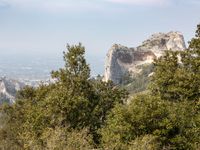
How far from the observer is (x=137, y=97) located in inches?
1559

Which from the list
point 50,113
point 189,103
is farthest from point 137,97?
point 50,113

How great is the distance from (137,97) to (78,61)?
1244 cm

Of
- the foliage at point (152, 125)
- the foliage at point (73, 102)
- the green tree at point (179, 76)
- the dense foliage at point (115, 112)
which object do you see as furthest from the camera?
the green tree at point (179, 76)

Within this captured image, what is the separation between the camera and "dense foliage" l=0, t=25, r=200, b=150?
118 feet

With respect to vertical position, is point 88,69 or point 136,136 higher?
point 88,69

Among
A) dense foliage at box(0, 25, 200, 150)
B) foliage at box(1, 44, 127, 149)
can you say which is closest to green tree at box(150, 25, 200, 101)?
dense foliage at box(0, 25, 200, 150)

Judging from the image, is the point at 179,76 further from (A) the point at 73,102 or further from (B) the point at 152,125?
(A) the point at 73,102

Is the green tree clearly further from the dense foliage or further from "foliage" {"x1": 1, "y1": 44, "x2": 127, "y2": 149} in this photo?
"foliage" {"x1": 1, "y1": 44, "x2": 127, "y2": 149}

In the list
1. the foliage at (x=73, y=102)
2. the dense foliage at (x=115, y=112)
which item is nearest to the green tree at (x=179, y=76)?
the dense foliage at (x=115, y=112)

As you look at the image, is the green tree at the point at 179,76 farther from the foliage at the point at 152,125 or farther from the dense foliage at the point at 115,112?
the foliage at the point at 152,125

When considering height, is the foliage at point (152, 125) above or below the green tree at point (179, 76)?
below

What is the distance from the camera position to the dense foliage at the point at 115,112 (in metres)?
35.9

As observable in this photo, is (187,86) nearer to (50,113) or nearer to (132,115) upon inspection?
(132,115)

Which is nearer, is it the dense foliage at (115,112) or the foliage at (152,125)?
the dense foliage at (115,112)
